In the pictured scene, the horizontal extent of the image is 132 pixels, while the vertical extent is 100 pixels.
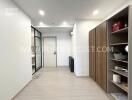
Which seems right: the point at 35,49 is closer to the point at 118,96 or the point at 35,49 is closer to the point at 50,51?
the point at 50,51

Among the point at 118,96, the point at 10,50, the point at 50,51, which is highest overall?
the point at 10,50

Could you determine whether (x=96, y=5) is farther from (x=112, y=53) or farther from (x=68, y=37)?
(x=68, y=37)

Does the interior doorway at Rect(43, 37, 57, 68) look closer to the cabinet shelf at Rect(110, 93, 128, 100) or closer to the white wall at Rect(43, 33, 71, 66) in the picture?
the white wall at Rect(43, 33, 71, 66)

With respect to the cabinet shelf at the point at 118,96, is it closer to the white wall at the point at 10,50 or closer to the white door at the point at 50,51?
the white wall at the point at 10,50

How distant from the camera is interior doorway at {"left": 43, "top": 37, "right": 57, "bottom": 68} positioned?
9492 millimetres

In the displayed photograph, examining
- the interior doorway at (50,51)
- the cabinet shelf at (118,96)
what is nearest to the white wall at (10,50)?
the cabinet shelf at (118,96)

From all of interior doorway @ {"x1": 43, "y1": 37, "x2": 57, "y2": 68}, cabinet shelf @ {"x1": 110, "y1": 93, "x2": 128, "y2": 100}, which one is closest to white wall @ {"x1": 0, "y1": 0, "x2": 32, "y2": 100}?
cabinet shelf @ {"x1": 110, "y1": 93, "x2": 128, "y2": 100}

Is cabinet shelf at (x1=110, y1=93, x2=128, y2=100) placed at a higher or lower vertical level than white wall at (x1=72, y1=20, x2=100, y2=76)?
lower

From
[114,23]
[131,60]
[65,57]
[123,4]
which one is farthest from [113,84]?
[65,57]

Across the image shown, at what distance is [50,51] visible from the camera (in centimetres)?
951

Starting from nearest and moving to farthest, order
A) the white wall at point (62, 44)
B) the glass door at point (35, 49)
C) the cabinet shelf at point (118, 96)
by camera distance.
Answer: the cabinet shelf at point (118, 96) < the glass door at point (35, 49) < the white wall at point (62, 44)

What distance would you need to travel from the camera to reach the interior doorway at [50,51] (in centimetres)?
949

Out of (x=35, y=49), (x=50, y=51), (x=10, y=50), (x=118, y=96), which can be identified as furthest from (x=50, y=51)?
(x=118, y=96)

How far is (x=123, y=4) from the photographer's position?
3945mm
